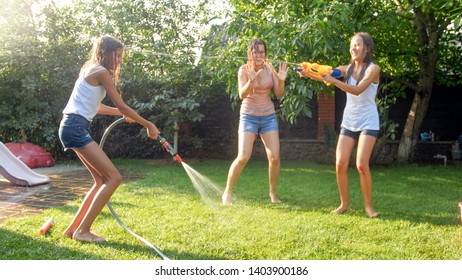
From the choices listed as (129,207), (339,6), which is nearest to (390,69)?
(339,6)

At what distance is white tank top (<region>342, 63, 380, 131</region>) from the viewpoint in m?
3.70

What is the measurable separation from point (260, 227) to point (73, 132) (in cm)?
151

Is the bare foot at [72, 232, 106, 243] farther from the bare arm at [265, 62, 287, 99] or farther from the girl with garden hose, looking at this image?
the bare arm at [265, 62, 287, 99]

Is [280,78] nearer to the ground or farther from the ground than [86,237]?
farther from the ground

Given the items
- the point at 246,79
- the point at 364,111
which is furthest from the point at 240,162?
the point at 364,111

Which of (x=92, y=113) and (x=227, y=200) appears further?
(x=227, y=200)

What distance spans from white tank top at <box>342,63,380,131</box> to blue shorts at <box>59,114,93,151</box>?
2.22 m

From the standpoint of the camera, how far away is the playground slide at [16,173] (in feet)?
17.7

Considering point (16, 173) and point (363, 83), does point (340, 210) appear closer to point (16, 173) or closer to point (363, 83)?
point (363, 83)

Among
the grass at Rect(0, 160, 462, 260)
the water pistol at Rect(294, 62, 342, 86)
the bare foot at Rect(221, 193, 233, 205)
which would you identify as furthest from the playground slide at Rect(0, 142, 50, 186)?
the water pistol at Rect(294, 62, 342, 86)

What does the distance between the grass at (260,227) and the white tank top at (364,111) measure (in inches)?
30.3

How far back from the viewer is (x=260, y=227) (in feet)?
10.7
